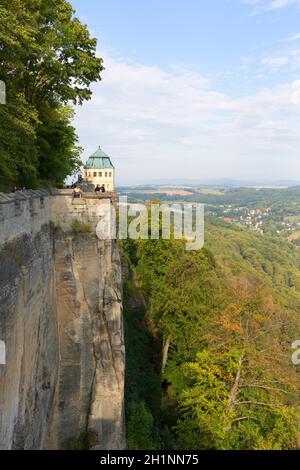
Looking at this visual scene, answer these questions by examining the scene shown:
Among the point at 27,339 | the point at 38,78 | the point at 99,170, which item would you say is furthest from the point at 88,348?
the point at 99,170

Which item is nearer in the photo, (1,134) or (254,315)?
(1,134)

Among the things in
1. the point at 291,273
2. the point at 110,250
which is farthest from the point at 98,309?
the point at 291,273

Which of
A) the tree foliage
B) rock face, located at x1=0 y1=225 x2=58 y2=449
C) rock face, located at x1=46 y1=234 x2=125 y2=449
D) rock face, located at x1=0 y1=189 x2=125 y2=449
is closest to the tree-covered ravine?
rock face, located at x1=46 y1=234 x2=125 y2=449

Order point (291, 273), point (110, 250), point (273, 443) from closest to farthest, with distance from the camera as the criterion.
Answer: point (110, 250)
point (273, 443)
point (291, 273)

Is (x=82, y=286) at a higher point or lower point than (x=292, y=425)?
higher

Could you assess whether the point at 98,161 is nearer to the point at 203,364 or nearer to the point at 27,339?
the point at 203,364

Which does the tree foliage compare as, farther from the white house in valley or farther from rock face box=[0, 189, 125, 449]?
the white house in valley
